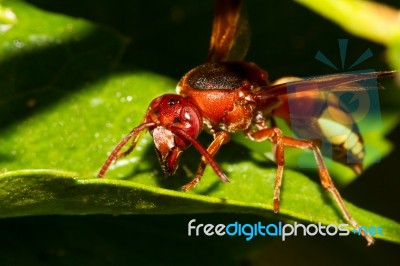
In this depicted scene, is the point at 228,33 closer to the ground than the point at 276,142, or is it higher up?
higher up

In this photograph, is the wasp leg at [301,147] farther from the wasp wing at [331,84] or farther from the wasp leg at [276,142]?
the wasp wing at [331,84]

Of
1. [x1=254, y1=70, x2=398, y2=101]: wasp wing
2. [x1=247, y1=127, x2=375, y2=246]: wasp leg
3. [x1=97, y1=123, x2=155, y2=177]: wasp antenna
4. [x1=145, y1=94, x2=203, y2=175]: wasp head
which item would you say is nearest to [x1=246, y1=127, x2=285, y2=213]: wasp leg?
[x1=247, y1=127, x2=375, y2=246]: wasp leg

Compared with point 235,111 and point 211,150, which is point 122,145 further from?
point 235,111

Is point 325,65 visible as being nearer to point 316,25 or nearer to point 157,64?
point 316,25

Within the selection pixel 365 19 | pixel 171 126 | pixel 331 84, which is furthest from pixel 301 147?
pixel 171 126

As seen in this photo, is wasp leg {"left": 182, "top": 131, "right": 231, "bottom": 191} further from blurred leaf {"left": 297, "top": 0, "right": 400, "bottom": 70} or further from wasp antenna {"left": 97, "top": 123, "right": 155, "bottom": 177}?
blurred leaf {"left": 297, "top": 0, "right": 400, "bottom": 70}

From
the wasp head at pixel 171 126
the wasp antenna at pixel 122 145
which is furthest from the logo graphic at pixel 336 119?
the wasp antenna at pixel 122 145

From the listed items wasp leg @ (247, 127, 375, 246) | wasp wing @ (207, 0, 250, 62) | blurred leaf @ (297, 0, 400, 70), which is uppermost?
blurred leaf @ (297, 0, 400, 70)
